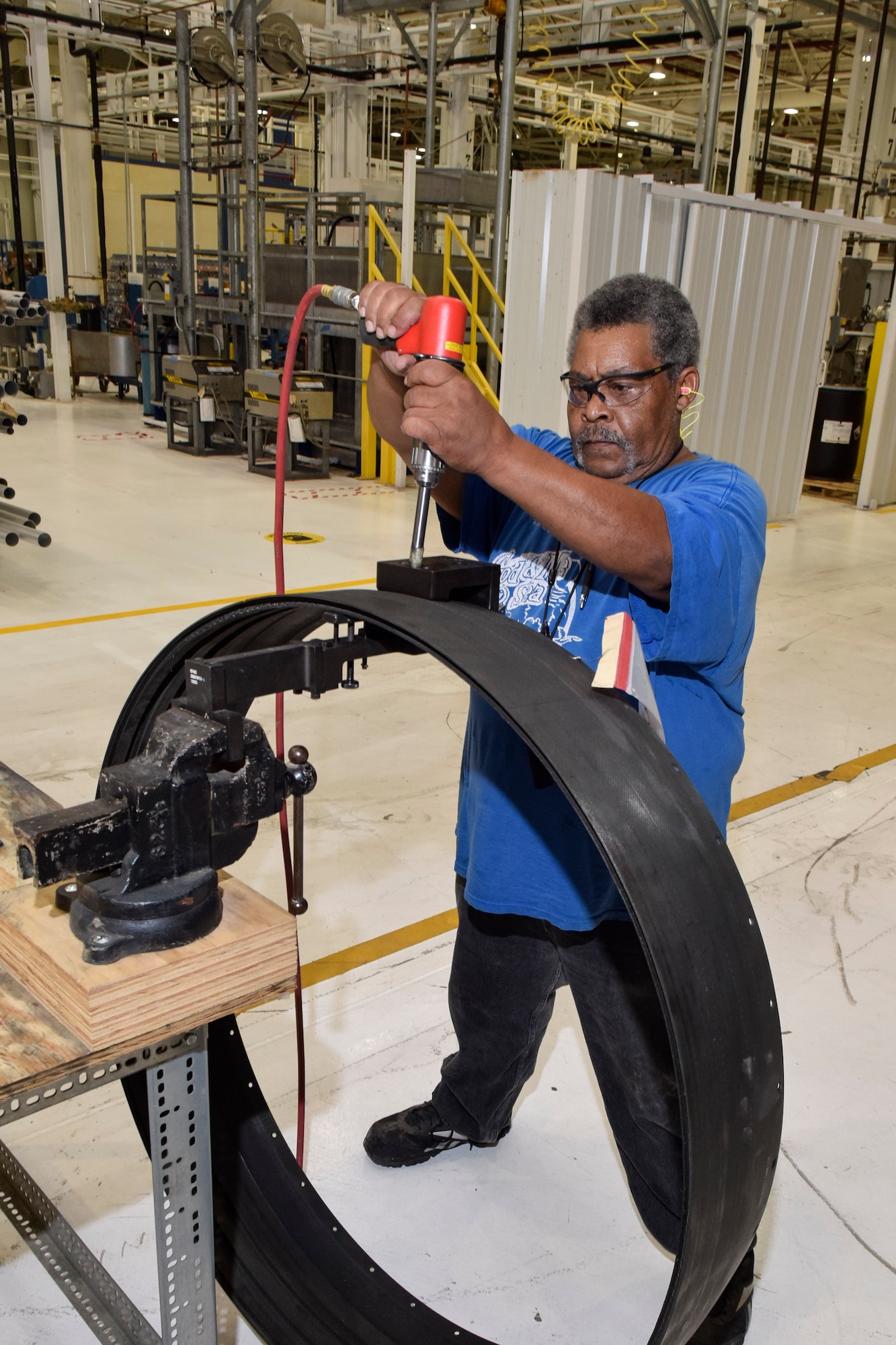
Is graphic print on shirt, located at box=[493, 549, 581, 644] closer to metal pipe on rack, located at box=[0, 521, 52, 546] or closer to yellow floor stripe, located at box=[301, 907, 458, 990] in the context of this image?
yellow floor stripe, located at box=[301, 907, 458, 990]

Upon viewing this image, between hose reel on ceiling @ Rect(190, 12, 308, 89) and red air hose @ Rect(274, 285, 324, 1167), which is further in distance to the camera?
hose reel on ceiling @ Rect(190, 12, 308, 89)

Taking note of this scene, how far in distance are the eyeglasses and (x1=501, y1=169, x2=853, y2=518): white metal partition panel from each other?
4.33 meters

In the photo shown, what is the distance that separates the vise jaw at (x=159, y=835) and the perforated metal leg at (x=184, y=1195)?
0.46ft

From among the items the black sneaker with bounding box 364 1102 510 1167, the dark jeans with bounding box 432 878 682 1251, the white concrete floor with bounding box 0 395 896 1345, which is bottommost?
the white concrete floor with bounding box 0 395 896 1345

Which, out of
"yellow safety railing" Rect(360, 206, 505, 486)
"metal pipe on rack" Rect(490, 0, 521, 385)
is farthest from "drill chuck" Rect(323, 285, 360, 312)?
"metal pipe on rack" Rect(490, 0, 521, 385)

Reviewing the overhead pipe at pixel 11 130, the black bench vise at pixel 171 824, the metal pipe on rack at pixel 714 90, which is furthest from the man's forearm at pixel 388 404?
the overhead pipe at pixel 11 130

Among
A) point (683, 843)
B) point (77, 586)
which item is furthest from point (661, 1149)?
point (77, 586)

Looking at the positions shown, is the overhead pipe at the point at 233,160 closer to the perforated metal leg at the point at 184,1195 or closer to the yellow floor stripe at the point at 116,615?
the yellow floor stripe at the point at 116,615

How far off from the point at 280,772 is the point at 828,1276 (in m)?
1.36

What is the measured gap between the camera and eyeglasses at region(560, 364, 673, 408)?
53.9 inches

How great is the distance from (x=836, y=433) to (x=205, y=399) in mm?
5307

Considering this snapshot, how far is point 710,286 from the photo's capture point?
6473 mm

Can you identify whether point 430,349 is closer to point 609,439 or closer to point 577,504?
point 577,504

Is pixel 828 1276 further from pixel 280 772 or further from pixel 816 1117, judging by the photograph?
pixel 280 772
